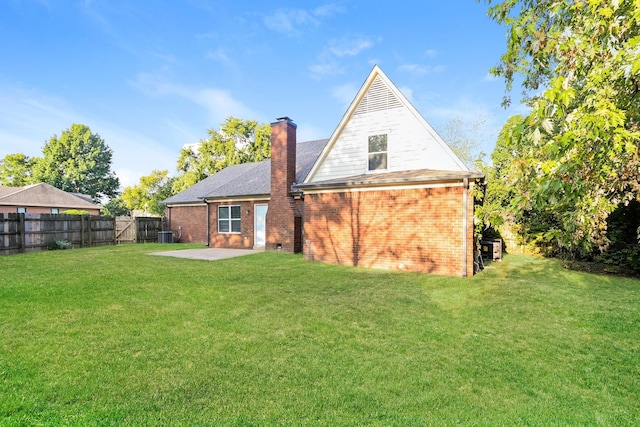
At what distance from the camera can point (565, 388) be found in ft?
11.0

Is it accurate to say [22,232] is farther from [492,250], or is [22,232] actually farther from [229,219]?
[492,250]

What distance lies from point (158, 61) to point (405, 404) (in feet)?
53.2

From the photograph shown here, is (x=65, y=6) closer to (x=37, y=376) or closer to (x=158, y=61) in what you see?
(x=158, y=61)

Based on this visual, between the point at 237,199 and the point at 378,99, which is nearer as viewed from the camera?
the point at 378,99

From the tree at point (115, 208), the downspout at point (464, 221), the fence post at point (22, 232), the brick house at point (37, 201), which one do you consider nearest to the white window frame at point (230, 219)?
the fence post at point (22, 232)

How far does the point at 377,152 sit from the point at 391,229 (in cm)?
308

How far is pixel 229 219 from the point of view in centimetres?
1748

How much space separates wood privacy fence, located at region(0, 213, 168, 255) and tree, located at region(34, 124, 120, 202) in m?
34.4

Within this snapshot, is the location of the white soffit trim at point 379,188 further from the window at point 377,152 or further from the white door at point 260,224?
the white door at point 260,224

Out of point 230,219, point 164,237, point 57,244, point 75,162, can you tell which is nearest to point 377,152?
point 230,219

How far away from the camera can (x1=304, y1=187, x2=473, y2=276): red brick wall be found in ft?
30.2

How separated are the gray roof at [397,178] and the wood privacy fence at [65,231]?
1277 cm

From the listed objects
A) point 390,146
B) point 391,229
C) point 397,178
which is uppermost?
point 390,146

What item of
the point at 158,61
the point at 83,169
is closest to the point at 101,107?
the point at 158,61
